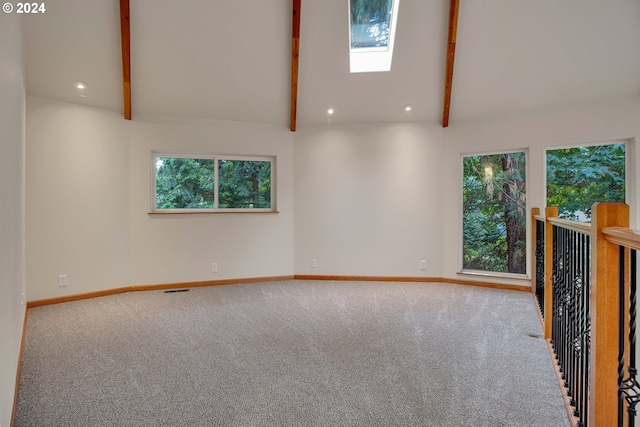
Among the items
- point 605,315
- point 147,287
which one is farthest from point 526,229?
point 147,287

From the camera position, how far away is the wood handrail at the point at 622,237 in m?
0.94

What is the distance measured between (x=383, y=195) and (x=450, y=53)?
6.41ft

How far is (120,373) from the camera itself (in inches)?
85.4

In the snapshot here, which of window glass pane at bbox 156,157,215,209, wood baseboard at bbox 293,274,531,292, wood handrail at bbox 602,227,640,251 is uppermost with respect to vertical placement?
window glass pane at bbox 156,157,215,209

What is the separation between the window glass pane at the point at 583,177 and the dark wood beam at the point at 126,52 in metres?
5.10

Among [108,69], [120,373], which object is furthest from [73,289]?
[108,69]

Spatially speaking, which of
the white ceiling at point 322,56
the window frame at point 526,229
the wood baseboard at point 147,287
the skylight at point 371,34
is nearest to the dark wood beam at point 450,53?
Result: the white ceiling at point 322,56

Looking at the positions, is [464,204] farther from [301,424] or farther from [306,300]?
[301,424]

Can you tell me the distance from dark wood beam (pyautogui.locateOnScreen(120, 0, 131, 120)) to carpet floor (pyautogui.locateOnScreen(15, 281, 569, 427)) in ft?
7.93

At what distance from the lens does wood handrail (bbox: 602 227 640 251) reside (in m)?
0.94

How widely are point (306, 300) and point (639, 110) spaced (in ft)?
14.4

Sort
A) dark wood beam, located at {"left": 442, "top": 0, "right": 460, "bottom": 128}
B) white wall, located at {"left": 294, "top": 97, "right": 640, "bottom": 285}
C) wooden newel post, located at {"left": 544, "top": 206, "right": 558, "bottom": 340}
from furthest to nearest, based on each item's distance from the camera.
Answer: white wall, located at {"left": 294, "top": 97, "right": 640, "bottom": 285} → dark wood beam, located at {"left": 442, "top": 0, "right": 460, "bottom": 128} → wooden newel post, located at {"left": 544, "top": 206, "right": 558, "bottom": 340}

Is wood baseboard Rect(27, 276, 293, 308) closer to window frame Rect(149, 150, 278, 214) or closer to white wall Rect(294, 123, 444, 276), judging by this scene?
white wall Rect(294, 123, 444, 276)

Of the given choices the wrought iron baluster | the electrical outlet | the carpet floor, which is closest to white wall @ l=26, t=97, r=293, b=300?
the electrical outlet
